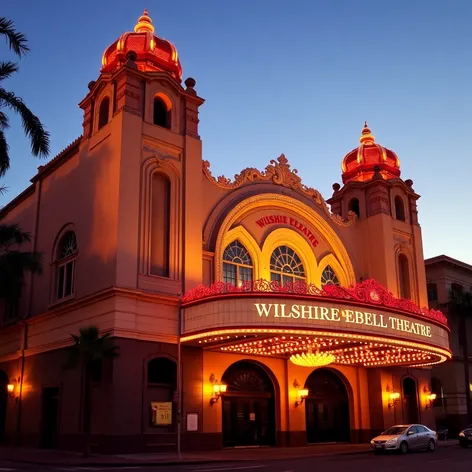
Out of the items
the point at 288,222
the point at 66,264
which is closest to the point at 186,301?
the point at 66,264

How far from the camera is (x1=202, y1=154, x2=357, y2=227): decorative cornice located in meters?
30.0

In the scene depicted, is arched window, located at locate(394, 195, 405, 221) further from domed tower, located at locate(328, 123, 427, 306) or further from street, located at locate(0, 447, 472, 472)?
street, located at locate(0, 447, 472, 472)

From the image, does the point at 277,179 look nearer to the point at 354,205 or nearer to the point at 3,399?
the point at 354,205

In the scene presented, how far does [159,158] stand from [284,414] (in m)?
13.0

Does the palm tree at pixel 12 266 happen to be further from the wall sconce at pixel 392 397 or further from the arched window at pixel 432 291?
the arched window at pixel 432 291

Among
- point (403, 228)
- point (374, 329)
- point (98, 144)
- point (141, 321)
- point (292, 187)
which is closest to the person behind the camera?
point (141, 321)

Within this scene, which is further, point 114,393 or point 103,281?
point 103,281

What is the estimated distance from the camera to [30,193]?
3419cm

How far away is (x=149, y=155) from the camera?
87.7 ft

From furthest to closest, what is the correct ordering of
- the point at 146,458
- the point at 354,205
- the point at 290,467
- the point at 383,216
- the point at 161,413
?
1. the point at 354,205
2. the point at 383,216
3. the point at 161,413
4. the point at 146,458
5. the point at 290,467

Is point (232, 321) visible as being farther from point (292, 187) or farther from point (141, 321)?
point (292, 187)

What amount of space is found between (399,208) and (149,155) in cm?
1828

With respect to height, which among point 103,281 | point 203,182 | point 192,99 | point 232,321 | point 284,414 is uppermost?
point 192,99

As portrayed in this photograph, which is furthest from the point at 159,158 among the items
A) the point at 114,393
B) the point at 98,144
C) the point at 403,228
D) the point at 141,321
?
the point at 403,228
